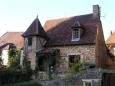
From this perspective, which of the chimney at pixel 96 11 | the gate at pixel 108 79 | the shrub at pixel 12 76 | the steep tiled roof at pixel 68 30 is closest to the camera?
the gate at pixel 108 79

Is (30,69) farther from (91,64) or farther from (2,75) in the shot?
(91,64)

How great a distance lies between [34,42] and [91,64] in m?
8.02

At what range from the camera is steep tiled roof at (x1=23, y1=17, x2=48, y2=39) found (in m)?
37.5

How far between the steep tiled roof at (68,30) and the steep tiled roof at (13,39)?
4.48 meters

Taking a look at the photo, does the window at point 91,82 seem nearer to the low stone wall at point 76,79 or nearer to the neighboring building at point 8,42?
the low stone wall at point 76,79

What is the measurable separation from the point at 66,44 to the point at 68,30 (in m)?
2.86

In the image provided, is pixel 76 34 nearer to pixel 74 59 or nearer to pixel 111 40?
pixel 74 59

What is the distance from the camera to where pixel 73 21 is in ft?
131

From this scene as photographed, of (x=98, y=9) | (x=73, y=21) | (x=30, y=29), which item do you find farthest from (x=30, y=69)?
(x=98, y=9)

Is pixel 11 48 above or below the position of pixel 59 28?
below

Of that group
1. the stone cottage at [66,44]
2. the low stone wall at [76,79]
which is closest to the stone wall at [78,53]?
the stone cottage at [66,44]

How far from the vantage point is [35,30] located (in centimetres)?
3806

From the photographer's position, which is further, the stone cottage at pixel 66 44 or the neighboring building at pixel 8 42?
the neighboring building at pixel 8 42

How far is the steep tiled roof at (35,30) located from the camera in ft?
123
